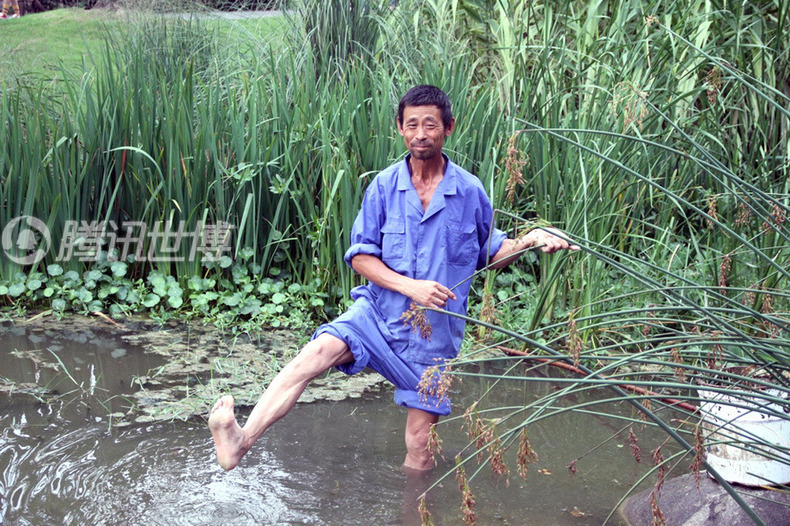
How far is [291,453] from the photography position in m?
3.44

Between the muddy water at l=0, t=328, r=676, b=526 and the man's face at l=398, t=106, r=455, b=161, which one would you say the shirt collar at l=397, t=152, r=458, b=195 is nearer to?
the man's face at l=398, t=106, r=455, b=161

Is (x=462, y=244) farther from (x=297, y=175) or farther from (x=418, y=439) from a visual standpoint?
(x=297, y=175)

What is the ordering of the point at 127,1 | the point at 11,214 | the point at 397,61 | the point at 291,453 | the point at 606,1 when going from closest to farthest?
the point at 291,453, the point at 11,214, the point at 606,1, the point at 397,61, the point at 127,1

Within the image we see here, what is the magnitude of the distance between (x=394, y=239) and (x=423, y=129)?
1.42 ft

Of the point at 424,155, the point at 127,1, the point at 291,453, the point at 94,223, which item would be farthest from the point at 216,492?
the point at 127,1

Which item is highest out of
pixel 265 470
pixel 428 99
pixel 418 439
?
pixel 428 99

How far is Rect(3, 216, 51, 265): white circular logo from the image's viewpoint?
16.5 ft

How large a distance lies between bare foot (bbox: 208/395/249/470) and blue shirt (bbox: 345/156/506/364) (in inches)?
27.6

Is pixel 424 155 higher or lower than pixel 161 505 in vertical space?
higher

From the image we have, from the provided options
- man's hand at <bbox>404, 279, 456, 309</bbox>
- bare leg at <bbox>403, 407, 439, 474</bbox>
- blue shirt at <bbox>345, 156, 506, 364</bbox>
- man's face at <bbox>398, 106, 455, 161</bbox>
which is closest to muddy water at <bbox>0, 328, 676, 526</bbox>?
bare leg at <bbox>403, 407, 439, 474</bbox>

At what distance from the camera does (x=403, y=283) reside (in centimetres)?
289

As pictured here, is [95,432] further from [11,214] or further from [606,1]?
[606,1]

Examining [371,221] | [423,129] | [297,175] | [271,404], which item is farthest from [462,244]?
[297,175]

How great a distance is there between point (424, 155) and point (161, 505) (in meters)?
1.59
